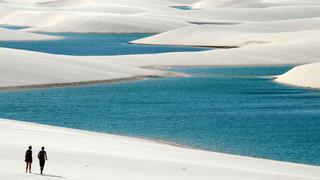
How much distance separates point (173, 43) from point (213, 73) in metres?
40.6

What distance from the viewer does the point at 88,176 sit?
2203 cm

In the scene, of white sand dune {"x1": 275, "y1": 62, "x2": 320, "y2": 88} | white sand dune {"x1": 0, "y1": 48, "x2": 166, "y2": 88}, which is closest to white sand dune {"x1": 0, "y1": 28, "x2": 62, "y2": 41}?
white sand dune {"x1": 0, "y1": 48, "x2": 166, "y2": 88}

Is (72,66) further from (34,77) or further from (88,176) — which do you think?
(88,176)

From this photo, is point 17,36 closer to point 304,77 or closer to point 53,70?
point 53,70

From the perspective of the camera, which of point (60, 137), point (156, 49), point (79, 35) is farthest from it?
point (79, 35)

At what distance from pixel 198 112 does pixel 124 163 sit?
19443 millimetres

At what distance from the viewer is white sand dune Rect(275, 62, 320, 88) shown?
191 ft

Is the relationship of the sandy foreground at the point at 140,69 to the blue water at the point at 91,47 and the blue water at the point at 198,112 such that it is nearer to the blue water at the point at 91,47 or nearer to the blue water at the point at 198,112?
the blue water at the point at 198,112

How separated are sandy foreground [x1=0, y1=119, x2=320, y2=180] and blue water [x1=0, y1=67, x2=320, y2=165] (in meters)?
3.41

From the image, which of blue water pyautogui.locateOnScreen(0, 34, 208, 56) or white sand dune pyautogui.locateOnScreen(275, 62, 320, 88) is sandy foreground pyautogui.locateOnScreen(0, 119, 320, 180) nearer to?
white sand dune pyautogui.locateOnScreen(275, 62, 320, 88)

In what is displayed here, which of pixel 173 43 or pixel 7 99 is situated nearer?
pixel 7 99

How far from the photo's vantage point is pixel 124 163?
2455 cm

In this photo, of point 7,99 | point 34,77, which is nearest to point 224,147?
point 7,99

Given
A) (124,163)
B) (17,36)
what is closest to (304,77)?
(124,163)
